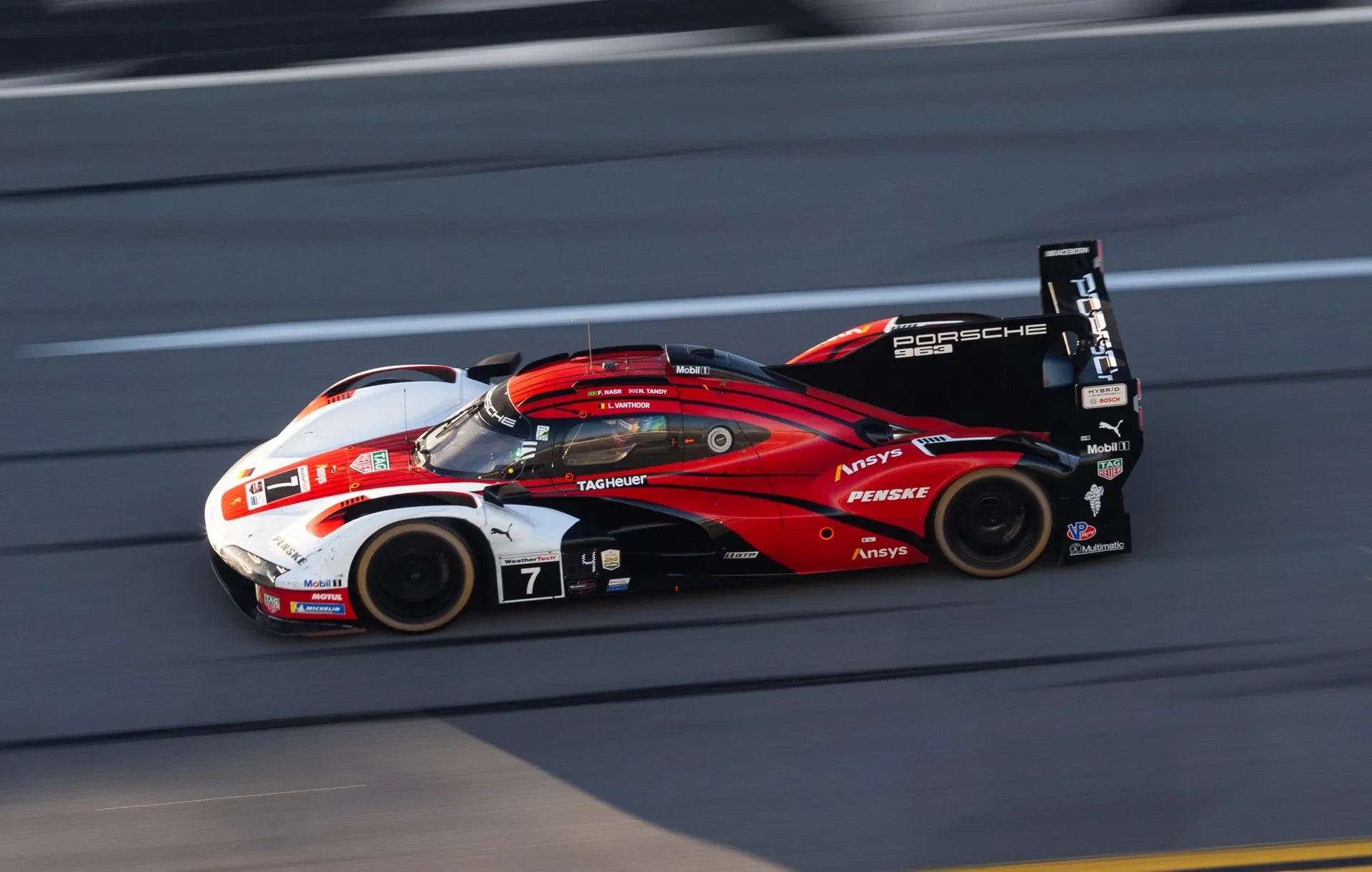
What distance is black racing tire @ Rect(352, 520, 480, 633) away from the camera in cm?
688

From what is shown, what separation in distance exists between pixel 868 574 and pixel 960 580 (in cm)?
47

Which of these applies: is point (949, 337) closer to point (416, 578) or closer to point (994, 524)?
point (994, 524)

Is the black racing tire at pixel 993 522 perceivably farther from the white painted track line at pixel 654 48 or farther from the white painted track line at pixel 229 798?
the white painted track line at pixel 654 48

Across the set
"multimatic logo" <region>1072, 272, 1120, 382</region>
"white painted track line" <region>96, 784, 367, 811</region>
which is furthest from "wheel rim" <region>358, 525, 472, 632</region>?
"multimatic logo" <region>1072, 272, 1120, 382</region>

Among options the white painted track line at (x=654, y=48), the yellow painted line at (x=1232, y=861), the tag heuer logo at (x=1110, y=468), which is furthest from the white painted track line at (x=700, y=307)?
the yellow painted line at (x=1232, y=861)

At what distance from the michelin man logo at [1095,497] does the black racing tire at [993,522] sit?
8.3 inches

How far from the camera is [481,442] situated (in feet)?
24.0

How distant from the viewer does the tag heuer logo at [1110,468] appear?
720cm

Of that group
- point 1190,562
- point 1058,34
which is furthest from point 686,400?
point 1058,34

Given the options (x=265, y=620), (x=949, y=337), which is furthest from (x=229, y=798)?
(x=949, y=337)

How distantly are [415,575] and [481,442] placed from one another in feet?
2.54

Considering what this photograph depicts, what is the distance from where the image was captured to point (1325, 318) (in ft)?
32.7

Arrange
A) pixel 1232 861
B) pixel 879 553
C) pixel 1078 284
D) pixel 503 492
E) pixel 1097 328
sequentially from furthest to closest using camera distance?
pixel 1078 284 < pixel 1097 328 < pixel 879 553 < pixel 503 492 < pixel 1232 861

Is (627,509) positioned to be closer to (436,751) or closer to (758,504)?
(758,504)
